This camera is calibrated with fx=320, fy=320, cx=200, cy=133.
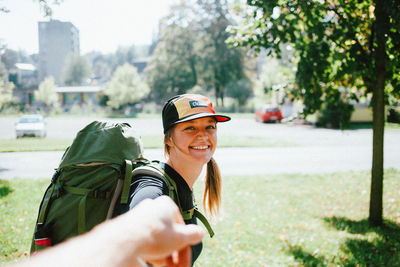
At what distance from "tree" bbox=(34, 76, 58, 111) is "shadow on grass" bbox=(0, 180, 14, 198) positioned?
42.6 m

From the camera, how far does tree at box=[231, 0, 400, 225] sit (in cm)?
480

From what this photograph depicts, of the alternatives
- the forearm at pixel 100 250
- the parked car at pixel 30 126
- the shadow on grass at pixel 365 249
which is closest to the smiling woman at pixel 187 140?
the forearm at pixel 100 250

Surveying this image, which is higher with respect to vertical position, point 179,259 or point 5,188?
point 179,259

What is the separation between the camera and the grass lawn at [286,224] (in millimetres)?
4414

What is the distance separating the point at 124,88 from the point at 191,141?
44.0 m

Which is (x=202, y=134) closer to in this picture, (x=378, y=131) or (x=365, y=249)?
(x=365, y=249)

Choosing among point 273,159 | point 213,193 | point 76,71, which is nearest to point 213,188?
point 213,193

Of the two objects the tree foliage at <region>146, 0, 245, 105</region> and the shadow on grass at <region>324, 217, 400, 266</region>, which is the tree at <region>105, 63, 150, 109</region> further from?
the shadow on grass at <region>324, 217, 400, 266</region>

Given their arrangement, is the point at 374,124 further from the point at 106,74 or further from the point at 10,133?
the point at 106,74

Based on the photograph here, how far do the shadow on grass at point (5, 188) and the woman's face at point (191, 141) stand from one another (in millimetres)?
6530

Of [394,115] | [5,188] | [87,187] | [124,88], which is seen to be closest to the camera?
[87,187]

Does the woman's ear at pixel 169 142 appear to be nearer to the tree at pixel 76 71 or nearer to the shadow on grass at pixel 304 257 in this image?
the shadow on grass at pixel 304 257

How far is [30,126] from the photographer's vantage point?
Answer: 17.6 meters

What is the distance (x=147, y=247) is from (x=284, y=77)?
6297 millimetres
